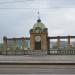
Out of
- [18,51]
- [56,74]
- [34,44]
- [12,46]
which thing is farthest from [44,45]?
[56,74]

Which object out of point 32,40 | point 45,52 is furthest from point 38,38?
point 45,52

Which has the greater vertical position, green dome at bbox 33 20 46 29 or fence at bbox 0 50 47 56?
green dome at bbox 33 20 46 29

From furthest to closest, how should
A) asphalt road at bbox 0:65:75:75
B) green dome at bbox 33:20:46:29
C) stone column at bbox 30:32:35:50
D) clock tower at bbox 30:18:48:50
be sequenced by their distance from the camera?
green dome at bbox 33:20:46:29 < stone column at bbox 30:32:35:50 < clock tower at bbox 30:18:48:50 < asphalt road at bbox 0:65:75:75

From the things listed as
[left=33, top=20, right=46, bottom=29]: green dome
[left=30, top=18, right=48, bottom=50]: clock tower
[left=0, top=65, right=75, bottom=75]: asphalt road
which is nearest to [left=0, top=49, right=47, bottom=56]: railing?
[left=30, top=18, right=48, bottom=50]: clock tower

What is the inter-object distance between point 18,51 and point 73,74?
34919 millimetres

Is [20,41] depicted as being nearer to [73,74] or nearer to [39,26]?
[39,26]

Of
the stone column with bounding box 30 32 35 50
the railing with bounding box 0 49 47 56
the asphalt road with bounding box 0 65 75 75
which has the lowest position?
the asphalt road with bounding box 0 65 75 75

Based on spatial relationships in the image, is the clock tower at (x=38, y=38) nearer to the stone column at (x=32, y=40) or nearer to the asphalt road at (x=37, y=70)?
the stone column at (x=32, y=40)

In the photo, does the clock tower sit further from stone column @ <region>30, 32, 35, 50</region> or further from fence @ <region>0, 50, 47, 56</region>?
fence @ <region>0, 50, 47, 56</region>

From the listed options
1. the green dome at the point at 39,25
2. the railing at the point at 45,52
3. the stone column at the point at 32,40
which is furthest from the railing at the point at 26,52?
the green dome at the point at 39,25

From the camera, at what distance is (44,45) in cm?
5306

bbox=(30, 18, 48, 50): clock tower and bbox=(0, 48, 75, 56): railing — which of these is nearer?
bbox=(0, 48, 75, 56): railing

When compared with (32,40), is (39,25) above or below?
above

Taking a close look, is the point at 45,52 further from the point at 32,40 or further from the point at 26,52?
the point at 32,40
